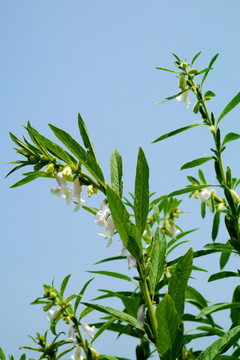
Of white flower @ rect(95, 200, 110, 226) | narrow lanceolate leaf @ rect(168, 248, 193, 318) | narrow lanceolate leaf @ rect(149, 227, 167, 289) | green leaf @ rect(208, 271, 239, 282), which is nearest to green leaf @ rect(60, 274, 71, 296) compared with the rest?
green leaf @ rect(208, 271, 239, 282)

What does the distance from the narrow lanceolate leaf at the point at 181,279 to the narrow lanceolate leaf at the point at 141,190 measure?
136 millimetres

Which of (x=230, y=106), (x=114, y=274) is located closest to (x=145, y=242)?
(x=114, y=274)

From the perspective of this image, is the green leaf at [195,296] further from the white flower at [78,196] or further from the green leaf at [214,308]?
the white flower at [78,196]

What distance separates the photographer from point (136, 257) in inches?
36.9

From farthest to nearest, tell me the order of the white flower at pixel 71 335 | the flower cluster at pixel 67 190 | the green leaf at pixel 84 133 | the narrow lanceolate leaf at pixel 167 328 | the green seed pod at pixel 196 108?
the green seed pod at pixel 196 108
the white flower at pixel 71 335
the flower cluster at pixel 67 190
the green leaf at pixel 84 133
the narrow lanceolate leaf at pixel 167 328

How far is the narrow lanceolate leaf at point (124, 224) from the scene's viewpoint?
877 mm

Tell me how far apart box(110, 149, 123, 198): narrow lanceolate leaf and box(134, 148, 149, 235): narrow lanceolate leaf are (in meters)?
0.12

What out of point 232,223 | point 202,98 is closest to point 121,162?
point 232,223

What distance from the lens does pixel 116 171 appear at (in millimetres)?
1103

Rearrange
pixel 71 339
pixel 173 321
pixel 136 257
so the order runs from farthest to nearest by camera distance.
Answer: pixel 71 339
pixel 136 257
pixel 173 321

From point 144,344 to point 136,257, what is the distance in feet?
1.07

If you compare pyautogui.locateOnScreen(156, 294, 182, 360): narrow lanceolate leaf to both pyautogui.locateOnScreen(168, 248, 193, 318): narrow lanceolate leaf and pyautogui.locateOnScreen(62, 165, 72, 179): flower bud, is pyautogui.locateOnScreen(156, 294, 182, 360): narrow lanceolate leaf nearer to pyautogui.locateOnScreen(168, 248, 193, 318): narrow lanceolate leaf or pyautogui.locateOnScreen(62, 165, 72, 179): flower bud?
pyautogui.locateOnScreen(168, 248, 193, 318): narrow lanceolate leaf

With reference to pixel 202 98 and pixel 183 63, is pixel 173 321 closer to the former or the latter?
pixel 202 98

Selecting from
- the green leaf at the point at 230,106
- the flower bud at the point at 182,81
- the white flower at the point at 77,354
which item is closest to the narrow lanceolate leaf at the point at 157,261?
the white flower at the point at 77,354
